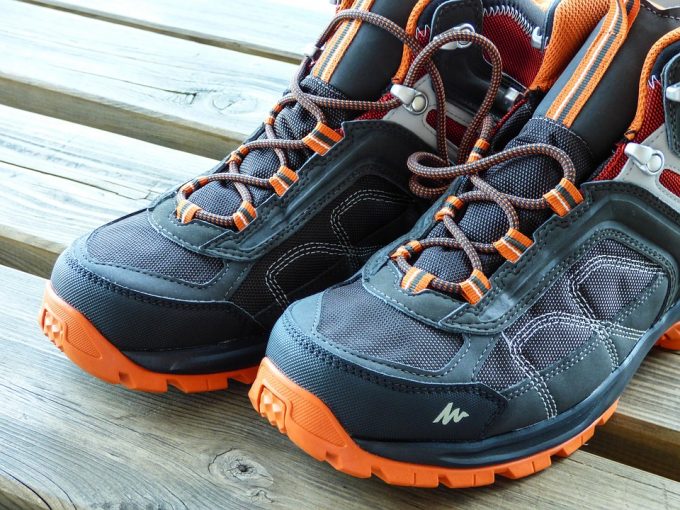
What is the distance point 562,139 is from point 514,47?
0.52ft

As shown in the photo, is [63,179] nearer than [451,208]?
No

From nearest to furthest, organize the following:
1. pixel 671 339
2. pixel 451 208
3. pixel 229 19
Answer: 1. pixel 451 208
2. pixel 671 339
3. pixel 229 19

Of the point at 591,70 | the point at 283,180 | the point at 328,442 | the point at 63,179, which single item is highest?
the point at 591,70

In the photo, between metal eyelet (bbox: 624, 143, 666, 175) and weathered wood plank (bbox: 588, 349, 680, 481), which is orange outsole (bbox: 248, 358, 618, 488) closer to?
weathered wood plank (bbox: 588, 349, 680, 481)

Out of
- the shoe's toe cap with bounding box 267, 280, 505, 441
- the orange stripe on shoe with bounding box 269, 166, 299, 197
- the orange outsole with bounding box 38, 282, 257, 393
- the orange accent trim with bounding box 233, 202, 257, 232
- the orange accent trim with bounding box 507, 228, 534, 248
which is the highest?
the orange accent trim with bounding box 507, 228, 534, 248

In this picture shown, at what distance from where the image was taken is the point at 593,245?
0.71 metres

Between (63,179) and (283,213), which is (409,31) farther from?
(63,179)

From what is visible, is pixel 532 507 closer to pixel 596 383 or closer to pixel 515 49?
pixel 596 383

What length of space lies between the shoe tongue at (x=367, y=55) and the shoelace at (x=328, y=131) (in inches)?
0.5

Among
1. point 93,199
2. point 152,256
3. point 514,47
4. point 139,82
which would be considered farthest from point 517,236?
point 139,82

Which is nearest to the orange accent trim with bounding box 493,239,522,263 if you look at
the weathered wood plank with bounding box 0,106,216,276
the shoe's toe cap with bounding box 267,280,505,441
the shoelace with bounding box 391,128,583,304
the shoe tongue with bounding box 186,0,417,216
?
the shoelace with bounding box 391,128,583,304

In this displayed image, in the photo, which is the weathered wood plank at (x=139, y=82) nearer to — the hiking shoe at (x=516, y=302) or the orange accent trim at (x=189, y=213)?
the orange accent trim at (x=189, y=213)

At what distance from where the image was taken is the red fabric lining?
31.2 inches

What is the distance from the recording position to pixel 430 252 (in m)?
0.72
